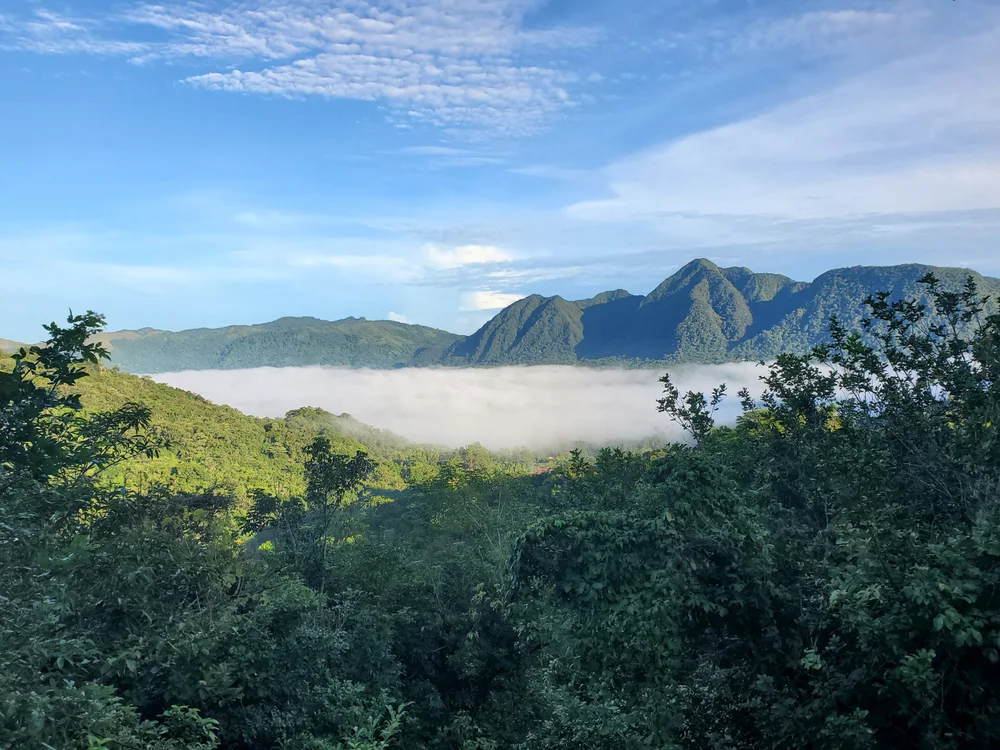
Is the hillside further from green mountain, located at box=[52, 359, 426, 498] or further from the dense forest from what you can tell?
the dense forest

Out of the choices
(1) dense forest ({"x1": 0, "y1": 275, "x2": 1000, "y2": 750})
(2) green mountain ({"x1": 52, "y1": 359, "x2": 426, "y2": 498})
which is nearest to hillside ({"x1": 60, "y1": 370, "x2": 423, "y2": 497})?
(2) green mountain ({"x1": 52, "y1": 359, "x2": 426, "y2": 498})

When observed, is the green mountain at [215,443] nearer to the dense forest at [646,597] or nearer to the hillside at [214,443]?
the hillside at [214,443]

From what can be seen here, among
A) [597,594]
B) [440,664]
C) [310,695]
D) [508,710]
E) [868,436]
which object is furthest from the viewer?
[440,664]

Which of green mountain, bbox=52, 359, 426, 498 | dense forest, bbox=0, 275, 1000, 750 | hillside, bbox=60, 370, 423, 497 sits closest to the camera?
dense forest, bbox=0, 275, 1000, 750

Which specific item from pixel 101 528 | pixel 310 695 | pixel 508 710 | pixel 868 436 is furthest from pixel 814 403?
pixel 101 528

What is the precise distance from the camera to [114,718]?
259 inches

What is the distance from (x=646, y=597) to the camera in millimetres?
6777

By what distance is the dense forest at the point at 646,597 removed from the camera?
5.74 meters

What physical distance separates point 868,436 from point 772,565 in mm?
3734

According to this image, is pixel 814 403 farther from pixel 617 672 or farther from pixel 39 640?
pixel 39 640

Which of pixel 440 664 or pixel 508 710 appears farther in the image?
pixel 440 664

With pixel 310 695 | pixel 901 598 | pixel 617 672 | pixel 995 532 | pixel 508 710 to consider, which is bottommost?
pixel 508 710

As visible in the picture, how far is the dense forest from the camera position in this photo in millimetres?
5738

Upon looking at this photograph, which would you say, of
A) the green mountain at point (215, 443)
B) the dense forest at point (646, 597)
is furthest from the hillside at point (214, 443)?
the dense forest at point (646, 597)
